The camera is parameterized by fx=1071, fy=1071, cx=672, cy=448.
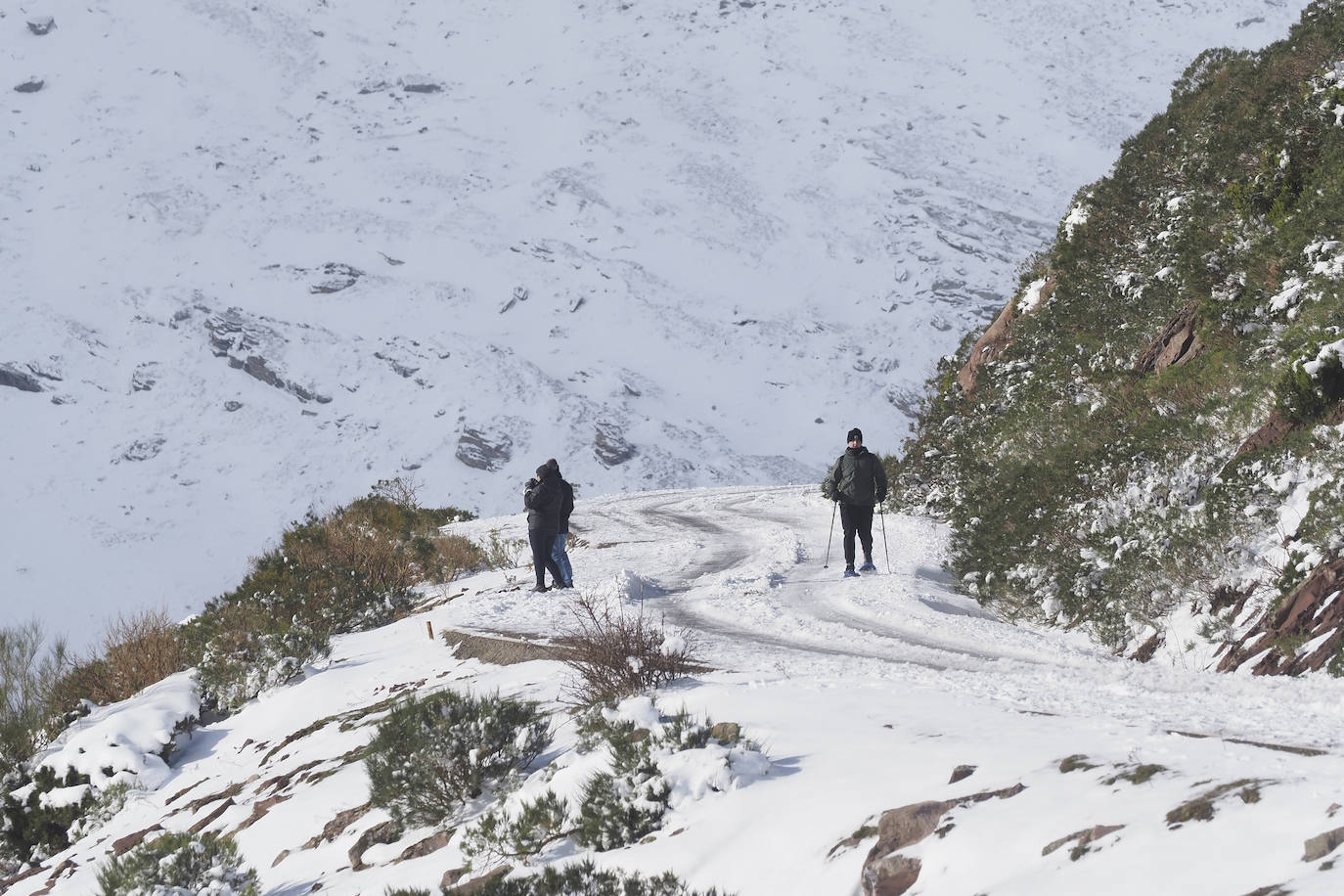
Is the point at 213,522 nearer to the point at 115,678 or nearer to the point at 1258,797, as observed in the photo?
the point at 115,678

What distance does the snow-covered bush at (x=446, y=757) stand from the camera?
6.22 m

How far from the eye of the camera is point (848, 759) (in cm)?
529

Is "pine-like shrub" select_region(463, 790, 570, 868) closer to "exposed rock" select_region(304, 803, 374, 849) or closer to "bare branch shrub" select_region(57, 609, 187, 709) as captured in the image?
"exposed rock" select_region(304, 803, 374, 849)

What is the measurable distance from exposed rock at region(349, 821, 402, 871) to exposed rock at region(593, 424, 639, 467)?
55338mm

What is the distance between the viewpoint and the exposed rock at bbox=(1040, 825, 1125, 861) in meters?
3.57

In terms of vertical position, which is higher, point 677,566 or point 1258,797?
point 1258,797

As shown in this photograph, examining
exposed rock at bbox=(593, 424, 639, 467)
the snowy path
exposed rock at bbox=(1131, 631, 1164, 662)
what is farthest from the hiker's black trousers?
exposed rock at bbox=(593, 424, 639, 467)

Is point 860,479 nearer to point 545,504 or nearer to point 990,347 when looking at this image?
point 545,504

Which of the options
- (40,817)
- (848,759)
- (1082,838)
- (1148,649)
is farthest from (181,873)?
(1148,649)

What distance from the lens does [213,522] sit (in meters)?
58.6

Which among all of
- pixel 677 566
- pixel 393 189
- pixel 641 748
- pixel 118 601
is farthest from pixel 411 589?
pixel 393 189

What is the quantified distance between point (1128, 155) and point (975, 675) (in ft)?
45.2

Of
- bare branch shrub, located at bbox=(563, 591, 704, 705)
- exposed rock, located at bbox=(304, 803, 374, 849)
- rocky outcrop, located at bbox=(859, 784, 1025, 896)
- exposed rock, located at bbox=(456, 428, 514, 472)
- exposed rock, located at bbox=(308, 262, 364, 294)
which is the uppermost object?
exposed rock, located at bbox=(308, 262, 364, 294)

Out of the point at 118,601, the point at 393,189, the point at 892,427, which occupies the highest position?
the point at 393,189
